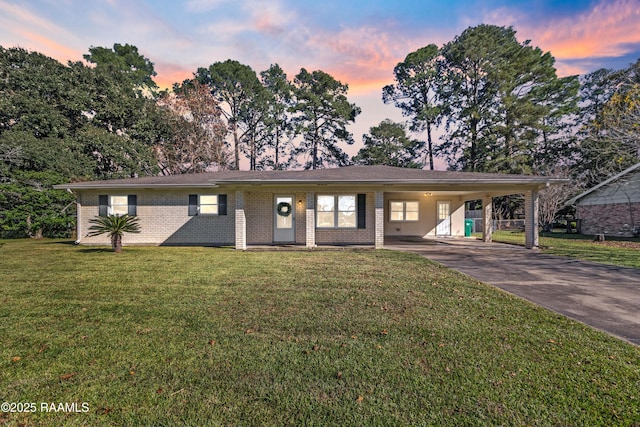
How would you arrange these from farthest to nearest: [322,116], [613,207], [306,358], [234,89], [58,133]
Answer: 1. [322,116]
2. [234,89]
3. [58,133]
4. [613,207]
5. [306,358]

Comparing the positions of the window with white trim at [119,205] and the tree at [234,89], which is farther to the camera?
the tree at [234,89]

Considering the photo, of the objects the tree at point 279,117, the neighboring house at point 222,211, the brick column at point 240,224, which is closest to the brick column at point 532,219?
the neighboring house at point 222,211

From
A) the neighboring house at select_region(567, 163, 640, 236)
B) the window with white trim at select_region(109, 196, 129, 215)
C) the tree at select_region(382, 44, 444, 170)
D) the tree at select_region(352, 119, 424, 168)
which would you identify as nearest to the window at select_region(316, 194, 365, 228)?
the window with white trim at select_region(109, 196, 129, 215)

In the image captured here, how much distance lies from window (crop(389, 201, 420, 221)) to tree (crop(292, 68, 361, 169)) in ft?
51.5

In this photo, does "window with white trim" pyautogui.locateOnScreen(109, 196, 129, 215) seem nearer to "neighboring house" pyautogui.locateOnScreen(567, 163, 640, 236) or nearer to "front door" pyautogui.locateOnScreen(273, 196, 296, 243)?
"front door" pyautogui.locateOnScreen(273, 196, 296, 243)

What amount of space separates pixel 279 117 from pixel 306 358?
29550mm

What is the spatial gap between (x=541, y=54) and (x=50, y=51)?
4004 centimetres

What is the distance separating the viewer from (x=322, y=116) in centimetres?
2928

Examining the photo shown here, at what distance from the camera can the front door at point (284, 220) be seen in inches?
491

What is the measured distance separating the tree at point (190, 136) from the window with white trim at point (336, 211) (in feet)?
53.1

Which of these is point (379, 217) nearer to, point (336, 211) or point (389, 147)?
point (336, 211)

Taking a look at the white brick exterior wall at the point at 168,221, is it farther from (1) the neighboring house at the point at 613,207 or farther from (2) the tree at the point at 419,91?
(2) the tree at the point at 419,91

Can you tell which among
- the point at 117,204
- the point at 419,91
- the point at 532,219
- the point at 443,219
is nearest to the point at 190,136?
the point at 117,204

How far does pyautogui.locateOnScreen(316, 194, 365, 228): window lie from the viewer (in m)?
12.3
